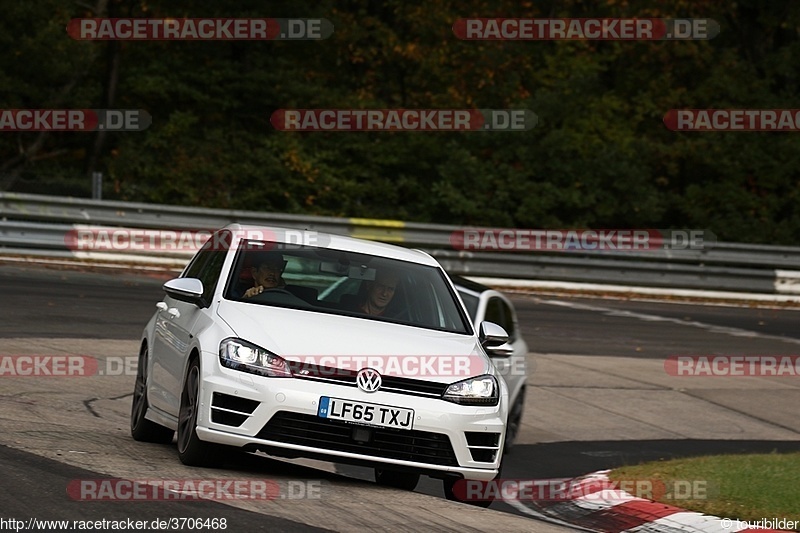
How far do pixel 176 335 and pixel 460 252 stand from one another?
16772mm

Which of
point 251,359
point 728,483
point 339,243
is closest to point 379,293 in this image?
point 339,243

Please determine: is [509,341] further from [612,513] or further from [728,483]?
[612,513]

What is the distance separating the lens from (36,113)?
30234mm

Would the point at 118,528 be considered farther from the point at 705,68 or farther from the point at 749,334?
the point at 705,68

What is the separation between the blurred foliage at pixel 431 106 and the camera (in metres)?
30.5

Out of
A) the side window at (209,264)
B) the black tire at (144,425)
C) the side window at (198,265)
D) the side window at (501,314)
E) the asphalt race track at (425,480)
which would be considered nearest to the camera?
the asphalt race track at (425,480)

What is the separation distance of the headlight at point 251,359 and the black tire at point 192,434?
10.2 inches

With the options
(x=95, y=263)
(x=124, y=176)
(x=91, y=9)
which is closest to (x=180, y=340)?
(x=95, y=263)

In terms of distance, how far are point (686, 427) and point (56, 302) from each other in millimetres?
8311

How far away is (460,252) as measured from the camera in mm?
25891

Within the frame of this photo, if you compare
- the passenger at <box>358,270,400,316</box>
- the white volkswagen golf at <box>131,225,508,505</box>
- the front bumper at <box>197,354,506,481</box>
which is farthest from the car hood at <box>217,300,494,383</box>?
the passenger at <box>358,270,400,316</box>

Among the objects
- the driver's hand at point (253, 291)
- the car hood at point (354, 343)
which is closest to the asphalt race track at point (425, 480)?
the car hood at point (354, 343)

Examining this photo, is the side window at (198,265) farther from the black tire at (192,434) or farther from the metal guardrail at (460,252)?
the metal guardrail at (460,252)

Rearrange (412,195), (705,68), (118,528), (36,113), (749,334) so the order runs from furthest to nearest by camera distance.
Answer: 1. (705,68)
2. (412,195)
3. (36,113)
4. (749,334)
5. (118,528)
